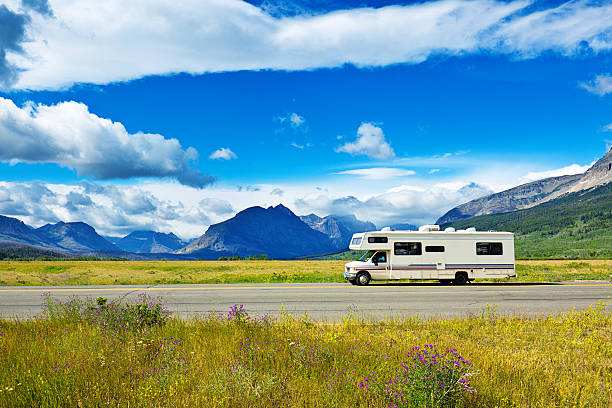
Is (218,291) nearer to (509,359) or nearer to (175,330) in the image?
(175,330)

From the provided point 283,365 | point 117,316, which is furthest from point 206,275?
point 283,365

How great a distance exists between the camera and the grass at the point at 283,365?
210 inches

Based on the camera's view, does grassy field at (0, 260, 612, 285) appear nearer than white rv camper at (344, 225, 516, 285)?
No

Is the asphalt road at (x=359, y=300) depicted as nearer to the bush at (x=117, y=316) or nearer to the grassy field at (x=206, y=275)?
the bush at (x=117, y=316)

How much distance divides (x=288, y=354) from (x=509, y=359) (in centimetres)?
397

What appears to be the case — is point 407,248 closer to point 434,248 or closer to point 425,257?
point 425,257

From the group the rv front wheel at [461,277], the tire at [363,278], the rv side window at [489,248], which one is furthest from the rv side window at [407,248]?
the rv side window at [489,248]

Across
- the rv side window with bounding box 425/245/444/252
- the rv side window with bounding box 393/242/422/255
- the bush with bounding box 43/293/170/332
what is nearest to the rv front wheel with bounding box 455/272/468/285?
the rv side window with bounding box 425/245/444/252

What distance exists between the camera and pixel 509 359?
7438 mm

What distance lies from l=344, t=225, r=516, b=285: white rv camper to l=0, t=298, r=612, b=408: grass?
46.2ft

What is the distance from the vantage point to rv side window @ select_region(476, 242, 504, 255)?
24.9m

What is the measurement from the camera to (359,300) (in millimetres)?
17203

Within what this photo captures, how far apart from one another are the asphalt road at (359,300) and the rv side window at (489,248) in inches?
121

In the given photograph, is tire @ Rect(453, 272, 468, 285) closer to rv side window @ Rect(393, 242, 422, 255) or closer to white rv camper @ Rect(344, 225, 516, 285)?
white rv camper @ Rect(344, 225, 516, 285)
